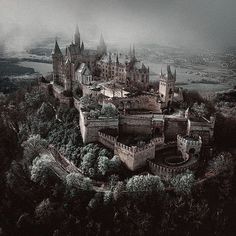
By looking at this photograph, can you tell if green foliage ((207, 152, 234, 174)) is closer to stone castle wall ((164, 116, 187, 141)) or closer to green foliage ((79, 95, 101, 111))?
stone castle wall ((164, 116, 187, 141))

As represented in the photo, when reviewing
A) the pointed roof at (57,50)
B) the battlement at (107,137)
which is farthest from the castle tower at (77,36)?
the battlement at (107,137)

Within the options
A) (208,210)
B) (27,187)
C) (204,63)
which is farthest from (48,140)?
(204,63)

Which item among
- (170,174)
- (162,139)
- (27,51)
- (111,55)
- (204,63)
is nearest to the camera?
(170,174)

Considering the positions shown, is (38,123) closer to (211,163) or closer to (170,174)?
(170,174)

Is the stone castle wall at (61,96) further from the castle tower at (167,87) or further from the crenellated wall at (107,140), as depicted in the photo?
the castle tower at (167,87)

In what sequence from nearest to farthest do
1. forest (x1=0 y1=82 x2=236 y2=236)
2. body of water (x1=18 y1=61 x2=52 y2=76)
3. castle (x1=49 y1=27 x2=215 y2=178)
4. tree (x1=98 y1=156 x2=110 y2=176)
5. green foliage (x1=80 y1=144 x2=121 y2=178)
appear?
forest (x1=0 y1=82 x2=236 y2=236), tree (x1=98 y1=156 x2=110 y2=176), green foliage (x1=80 y1=144 x2=121 y2=178), castle (x1=49 y1=27 x2=215 y2=178), body of water (x1=18 y1=61 x2=52 y2=76)

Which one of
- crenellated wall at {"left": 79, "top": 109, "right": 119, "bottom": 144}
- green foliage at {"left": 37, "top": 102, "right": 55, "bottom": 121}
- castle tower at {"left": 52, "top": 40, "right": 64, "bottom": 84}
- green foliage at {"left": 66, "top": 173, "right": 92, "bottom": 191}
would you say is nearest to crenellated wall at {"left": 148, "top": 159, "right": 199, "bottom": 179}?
green foliage at {"left": 66, "top": 173, "right": 92, "bottom": 191}
